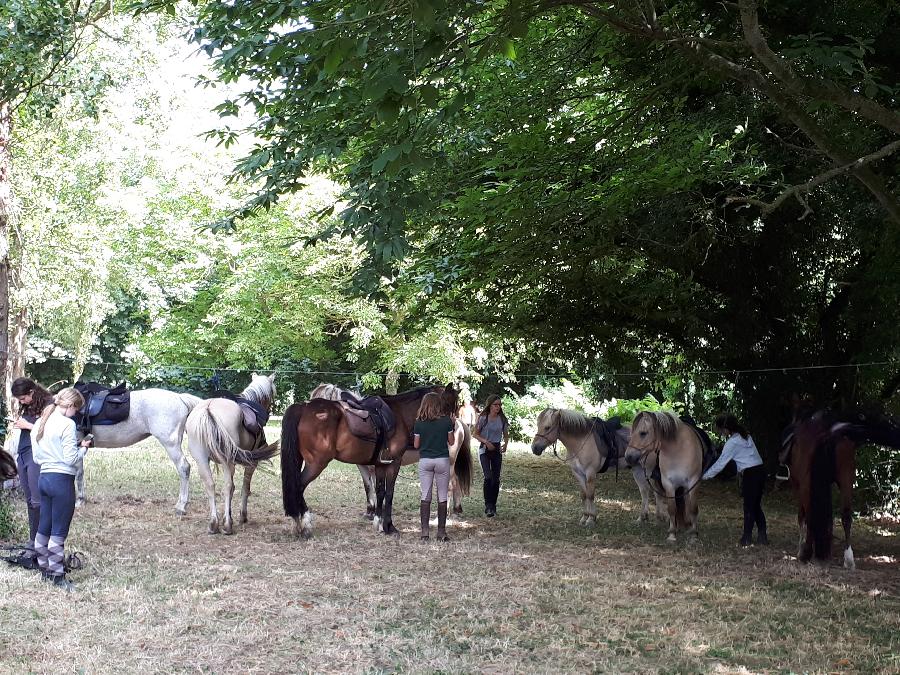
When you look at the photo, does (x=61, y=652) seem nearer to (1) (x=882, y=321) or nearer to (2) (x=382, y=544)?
(2) (x=382, y=544)

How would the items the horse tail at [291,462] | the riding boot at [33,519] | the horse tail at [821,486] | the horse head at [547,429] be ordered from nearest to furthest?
the riding boot at [33,519], the horse tail at [821,486], the horse tail at [291,462], the horse head at [547,429]

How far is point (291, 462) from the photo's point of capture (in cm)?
998

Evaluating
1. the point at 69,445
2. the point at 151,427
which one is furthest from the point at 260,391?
the point at 69,445

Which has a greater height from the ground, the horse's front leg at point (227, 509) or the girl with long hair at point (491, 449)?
the girl with long hair at point (491, 449)

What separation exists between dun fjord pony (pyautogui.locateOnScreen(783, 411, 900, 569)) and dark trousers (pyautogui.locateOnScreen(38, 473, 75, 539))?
727 centimetres

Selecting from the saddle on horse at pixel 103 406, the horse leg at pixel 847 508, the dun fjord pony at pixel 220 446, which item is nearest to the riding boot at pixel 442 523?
the dun fjord pony at pixel 220 446

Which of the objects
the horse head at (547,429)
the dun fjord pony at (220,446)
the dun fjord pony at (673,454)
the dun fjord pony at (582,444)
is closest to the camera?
the dun fjord pony at (220,446)

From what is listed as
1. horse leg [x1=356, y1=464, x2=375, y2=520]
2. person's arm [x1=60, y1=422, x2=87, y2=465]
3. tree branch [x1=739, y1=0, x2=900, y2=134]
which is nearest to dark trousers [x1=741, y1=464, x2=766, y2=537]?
horse leg [x1=356, y1=464, x2=375, y2=520]

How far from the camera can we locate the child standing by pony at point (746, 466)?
1022cm

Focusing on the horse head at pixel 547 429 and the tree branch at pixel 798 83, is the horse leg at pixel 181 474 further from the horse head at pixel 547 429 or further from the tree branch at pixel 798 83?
the tree branch at pixel 798 83

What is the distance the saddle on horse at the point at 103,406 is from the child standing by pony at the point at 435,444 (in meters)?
4.23

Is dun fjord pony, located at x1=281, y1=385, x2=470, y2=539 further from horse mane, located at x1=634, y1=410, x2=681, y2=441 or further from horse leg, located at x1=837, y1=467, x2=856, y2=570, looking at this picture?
horse leg, located at x1=837, y1=467, x2=856, y2=570

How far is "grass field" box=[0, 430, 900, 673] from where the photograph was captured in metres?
5.69

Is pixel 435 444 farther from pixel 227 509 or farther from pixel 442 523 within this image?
pixel 227 509
